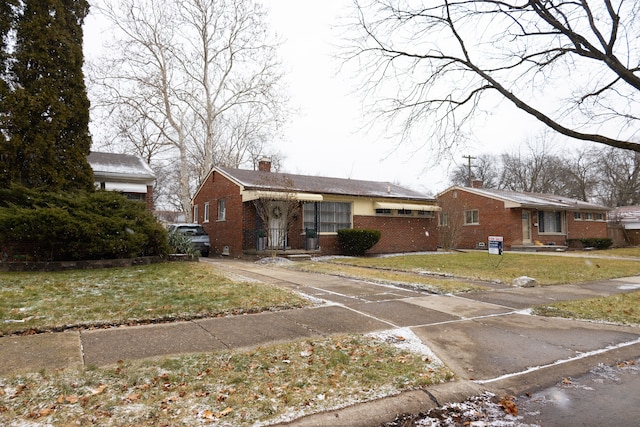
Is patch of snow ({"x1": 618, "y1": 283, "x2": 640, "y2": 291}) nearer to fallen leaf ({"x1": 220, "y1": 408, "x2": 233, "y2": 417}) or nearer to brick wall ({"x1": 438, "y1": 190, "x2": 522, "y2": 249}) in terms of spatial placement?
fallen leaf ({"x1": 220, "y1": 408, "x2": 233, "y2": 417})

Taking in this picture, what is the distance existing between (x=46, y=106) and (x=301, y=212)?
10657 millimetres

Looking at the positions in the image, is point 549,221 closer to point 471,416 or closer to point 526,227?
point 526,227

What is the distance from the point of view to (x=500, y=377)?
13.7ft

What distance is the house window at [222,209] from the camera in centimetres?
1964

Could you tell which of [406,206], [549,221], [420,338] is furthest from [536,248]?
[420,338]

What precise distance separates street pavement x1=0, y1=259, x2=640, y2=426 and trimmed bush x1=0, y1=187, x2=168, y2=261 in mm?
5771

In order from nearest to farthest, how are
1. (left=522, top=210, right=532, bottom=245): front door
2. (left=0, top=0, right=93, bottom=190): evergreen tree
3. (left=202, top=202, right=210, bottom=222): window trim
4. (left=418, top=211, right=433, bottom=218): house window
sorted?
(left=0, top=0, right=93, bottom=190): evergreen tree, (left=202, top=202, right=210, bottom=222): window trim, (left=418, top=211, right=433, bottom=218): house window, (left=522, top=210, right=532, bottom=245): front door

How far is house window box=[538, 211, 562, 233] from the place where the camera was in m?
28.0

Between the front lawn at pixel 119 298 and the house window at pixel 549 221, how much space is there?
25.4m

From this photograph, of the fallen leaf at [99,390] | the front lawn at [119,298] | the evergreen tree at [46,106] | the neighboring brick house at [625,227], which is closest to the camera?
the fallen leaf at [99,390]

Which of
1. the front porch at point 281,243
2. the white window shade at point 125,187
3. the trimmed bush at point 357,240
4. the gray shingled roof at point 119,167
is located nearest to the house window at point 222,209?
the front porch at point 281,243

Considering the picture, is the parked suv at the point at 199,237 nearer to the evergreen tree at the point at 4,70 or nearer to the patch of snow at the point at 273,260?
the patch of snow at the point at 273,260

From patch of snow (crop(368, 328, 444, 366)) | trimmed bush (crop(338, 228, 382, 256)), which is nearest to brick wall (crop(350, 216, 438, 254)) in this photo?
trimmed bush (crop(338, 228, 382, 256))

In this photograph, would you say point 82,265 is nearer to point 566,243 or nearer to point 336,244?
point 336,244
